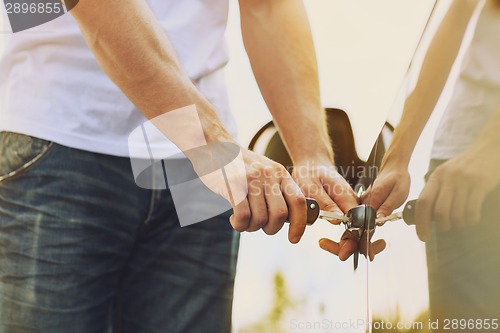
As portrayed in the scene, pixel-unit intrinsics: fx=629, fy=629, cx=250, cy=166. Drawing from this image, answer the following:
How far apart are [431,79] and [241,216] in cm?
28

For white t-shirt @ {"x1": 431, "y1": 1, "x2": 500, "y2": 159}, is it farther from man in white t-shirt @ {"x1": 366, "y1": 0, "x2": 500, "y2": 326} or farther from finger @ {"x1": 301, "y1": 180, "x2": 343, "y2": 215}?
finger @ {"x1": 301, "y1": 180, "x2": 343, "y2": 215}

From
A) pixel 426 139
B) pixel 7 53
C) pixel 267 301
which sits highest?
pixel 7 53

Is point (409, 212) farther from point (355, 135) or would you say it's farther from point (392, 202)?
point (355, 135)

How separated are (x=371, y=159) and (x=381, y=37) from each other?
0.57 feet

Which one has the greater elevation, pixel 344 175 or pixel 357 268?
pixel 344 175

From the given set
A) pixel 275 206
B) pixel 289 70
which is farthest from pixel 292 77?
pixel 275 206

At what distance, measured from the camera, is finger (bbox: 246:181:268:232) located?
2.39 ft

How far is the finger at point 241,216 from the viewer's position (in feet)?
2.45

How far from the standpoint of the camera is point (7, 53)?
0.82 m

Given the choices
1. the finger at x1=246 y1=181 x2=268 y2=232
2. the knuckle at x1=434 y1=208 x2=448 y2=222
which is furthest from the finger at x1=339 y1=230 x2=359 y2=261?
the knuckle at x1=434 y1=208 x2=448 y2=222

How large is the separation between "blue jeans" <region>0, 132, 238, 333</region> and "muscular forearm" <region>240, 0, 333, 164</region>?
15 centimetres

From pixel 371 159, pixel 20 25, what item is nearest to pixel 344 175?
pixel 371 159

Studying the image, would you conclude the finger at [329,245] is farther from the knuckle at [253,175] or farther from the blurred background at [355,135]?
the knuckle at [253,175]

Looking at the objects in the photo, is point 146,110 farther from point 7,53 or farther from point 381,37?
point 381,37
